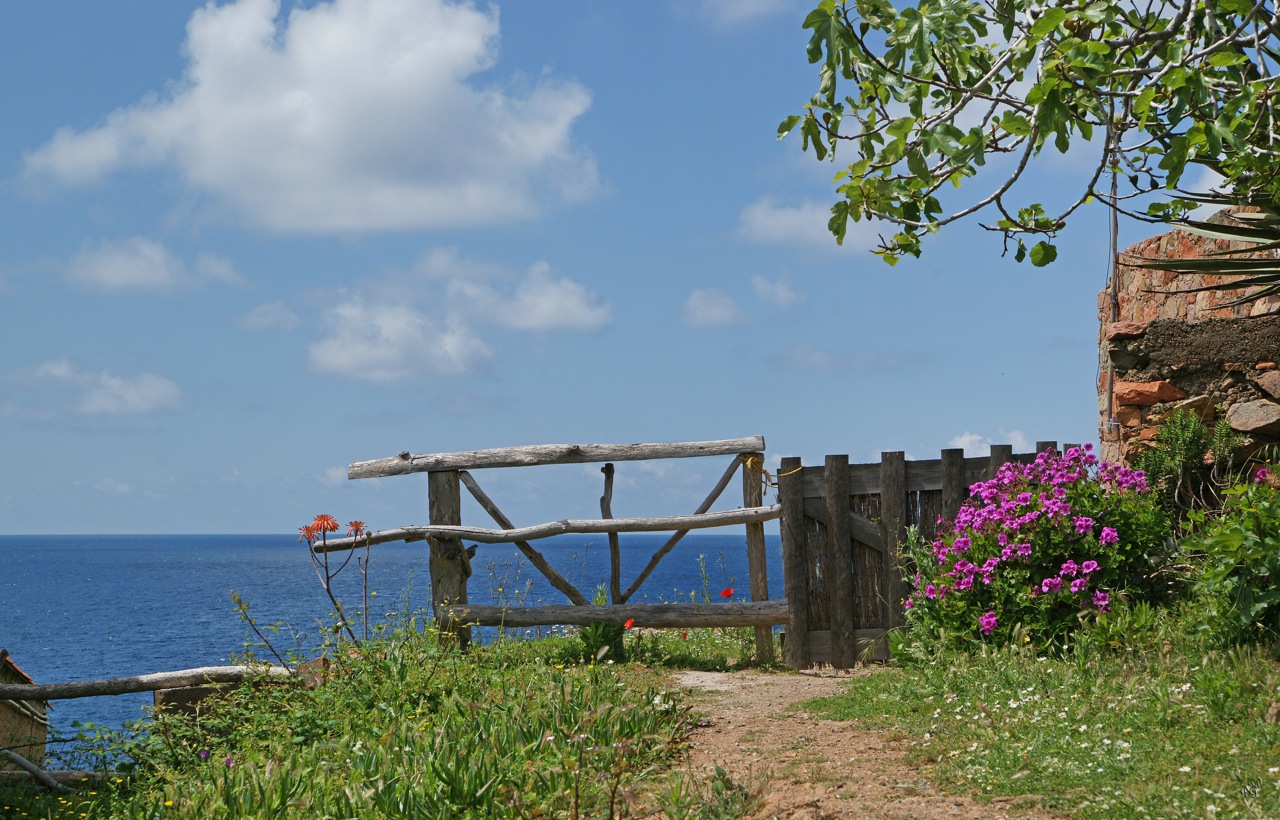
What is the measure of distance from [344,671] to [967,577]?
183 inches

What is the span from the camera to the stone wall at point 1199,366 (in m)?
7.93

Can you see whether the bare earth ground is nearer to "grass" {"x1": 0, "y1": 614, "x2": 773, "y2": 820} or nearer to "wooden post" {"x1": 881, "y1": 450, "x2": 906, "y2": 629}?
"grass" {"x1": 0, "y1": 614, "x2": 773, "y2": 820}

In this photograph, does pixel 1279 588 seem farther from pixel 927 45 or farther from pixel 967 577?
pixel 927 45

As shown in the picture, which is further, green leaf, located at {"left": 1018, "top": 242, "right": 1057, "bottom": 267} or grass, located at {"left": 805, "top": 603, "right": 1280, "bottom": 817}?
green leaf, located at {"left": 1018, "top": 242, "right": 1057, "bottom": 267}

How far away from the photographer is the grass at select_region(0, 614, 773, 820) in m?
4.55

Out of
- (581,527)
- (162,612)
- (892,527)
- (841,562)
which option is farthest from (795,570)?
(162,612)

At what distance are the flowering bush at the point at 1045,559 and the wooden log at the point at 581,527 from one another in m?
1.92

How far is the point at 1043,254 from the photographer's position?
5.67 m

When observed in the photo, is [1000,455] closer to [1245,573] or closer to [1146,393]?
[1146,393]

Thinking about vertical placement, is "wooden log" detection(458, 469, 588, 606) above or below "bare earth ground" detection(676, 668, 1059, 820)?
above

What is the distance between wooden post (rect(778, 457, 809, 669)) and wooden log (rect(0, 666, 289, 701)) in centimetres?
A: 434

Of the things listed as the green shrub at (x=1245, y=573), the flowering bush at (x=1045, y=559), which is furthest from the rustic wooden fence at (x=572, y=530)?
the green shrub at (x=1245, y=573)

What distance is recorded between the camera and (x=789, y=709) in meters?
6.81

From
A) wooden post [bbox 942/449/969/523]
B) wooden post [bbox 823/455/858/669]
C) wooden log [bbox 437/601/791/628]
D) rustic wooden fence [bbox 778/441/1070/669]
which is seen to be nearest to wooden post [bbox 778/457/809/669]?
rustic wooden fence [bbox 778/441/1070/669]
